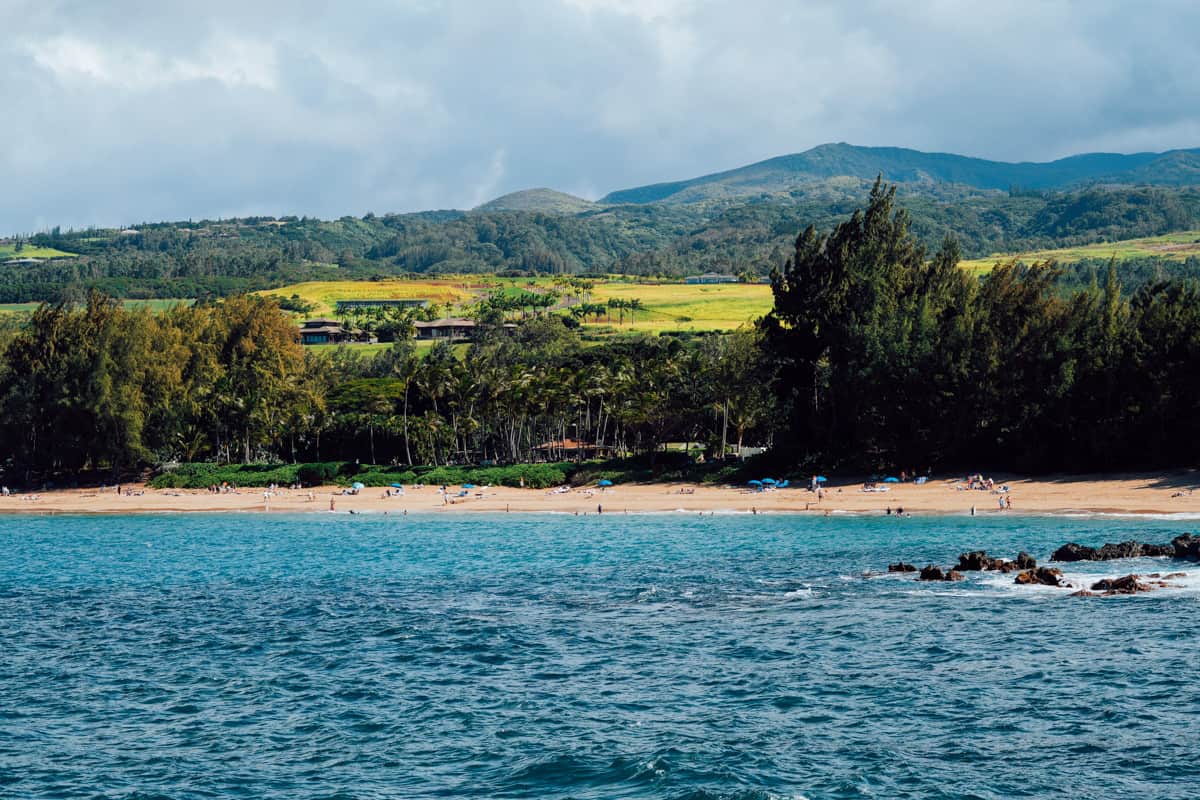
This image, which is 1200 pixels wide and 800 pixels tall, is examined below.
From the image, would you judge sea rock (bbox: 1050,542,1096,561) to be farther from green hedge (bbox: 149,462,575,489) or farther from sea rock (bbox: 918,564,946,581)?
green hedge (bbox: 149,462,575,489)

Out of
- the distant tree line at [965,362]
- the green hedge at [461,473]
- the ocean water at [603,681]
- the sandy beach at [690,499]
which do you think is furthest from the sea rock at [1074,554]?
the green hedge at [461,473]

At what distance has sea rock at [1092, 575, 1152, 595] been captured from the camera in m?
34.3

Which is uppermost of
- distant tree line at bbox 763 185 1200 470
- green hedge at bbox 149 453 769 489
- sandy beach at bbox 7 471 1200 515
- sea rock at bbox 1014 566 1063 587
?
distant tree line at bbox 763 185 1200 470

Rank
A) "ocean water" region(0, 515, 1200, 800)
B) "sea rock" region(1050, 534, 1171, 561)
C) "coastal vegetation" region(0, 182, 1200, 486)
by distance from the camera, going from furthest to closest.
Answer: "coastal vegetation" region(0, 182, 1200, 486)
"sea rock" region(1050, 534, 1171, 561)
"ocean water" region(0, 515, 1200, 800)

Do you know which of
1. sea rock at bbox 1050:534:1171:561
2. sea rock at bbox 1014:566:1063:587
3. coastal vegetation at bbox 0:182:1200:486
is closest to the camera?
sea rock at bbox 1014:566:1063:587

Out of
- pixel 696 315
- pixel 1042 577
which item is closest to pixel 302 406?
pixel 1042 577

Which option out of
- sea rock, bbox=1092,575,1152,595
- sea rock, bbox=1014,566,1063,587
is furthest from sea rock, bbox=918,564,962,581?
sea rock, bbox=1092,575,1152,595

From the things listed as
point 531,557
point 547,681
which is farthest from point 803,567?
point 547,681

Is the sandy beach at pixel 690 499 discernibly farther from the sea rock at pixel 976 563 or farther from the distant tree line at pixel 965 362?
the sea rock at pixel 976 563

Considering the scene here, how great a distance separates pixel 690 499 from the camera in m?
69.4

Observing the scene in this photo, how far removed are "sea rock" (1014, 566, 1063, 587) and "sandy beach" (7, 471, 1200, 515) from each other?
69.9ft

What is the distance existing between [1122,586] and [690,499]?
1427 inches

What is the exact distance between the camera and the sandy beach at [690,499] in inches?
2325

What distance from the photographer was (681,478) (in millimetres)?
77188
